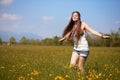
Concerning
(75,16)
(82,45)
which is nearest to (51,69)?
(82,45)

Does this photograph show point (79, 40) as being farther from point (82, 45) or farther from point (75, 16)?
A: point (75, 16)

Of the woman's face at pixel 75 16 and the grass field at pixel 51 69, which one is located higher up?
the woman's face at pixel 75 16

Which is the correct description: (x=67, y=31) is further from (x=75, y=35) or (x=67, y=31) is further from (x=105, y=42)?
(x=105, y=42)

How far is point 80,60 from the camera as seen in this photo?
7602 mm

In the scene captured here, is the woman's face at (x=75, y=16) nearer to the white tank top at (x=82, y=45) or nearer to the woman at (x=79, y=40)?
the woman at (x=79, y=40)

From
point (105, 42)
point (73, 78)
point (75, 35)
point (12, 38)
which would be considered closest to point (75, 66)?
point (75, 35)

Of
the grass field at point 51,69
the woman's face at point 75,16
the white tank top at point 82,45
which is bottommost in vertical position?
the grass field at point 51,69

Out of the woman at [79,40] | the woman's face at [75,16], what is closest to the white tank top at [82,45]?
the woman at [79,40]

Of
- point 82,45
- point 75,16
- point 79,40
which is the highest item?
point 75,16

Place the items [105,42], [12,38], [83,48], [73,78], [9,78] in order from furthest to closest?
1. [12,38]
2. [105,42]
3. [83,48]
4. [9,78]
5. [73,78]

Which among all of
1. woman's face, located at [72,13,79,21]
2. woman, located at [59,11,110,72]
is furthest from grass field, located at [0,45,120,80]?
woman's face, located at [72,13,79,21]

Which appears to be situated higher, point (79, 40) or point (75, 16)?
point (75, 16)

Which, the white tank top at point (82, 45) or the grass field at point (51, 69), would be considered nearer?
the grass field at point (51, 69)

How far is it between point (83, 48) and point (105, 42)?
78566 mm
